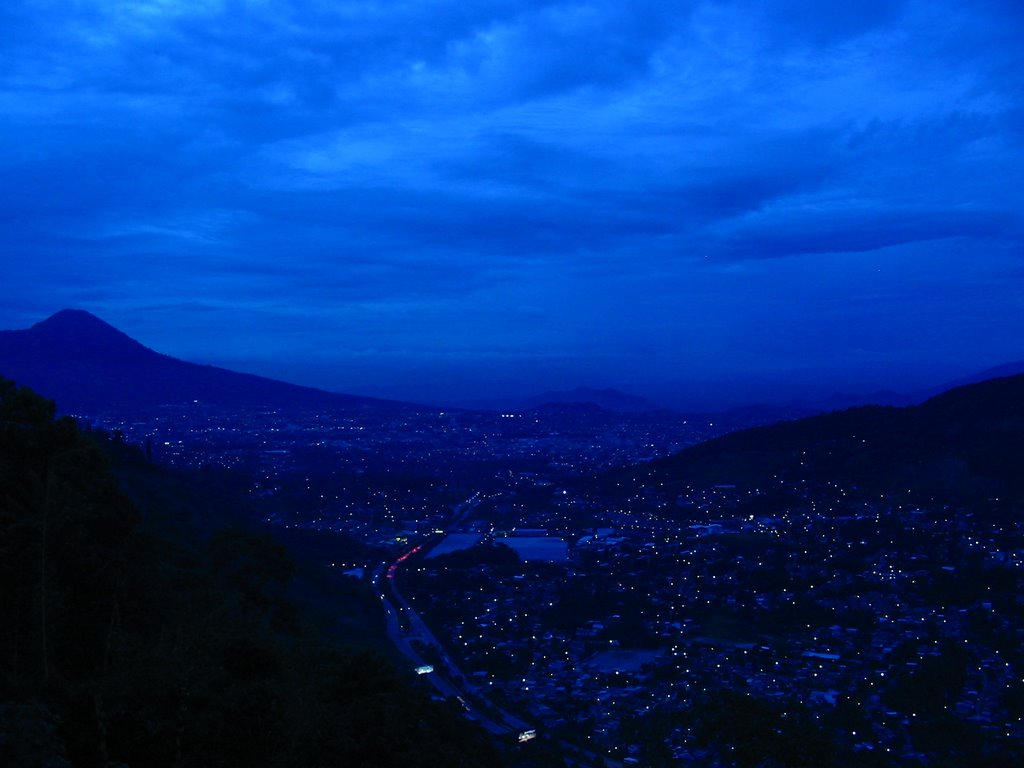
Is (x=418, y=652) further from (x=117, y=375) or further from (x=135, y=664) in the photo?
(x=117, y=375)

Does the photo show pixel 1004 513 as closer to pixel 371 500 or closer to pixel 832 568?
pixel 832 568

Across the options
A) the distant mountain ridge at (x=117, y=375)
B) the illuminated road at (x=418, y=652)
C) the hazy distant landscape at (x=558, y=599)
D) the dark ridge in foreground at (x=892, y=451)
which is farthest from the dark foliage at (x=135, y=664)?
the distant mountain ridge at (x=117, y=375)

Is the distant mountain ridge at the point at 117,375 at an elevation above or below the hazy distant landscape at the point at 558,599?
above

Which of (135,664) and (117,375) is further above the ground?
(117,375)

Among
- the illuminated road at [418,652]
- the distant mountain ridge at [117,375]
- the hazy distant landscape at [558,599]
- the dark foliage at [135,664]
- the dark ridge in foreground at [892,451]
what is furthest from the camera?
the distant mountain ridge at [117,375]

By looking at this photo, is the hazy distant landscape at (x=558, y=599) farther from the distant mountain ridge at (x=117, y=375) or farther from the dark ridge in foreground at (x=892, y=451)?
the distant mountain ridge at (x=117, y=375)

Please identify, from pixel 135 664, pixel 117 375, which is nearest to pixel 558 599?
pixel 135 664
